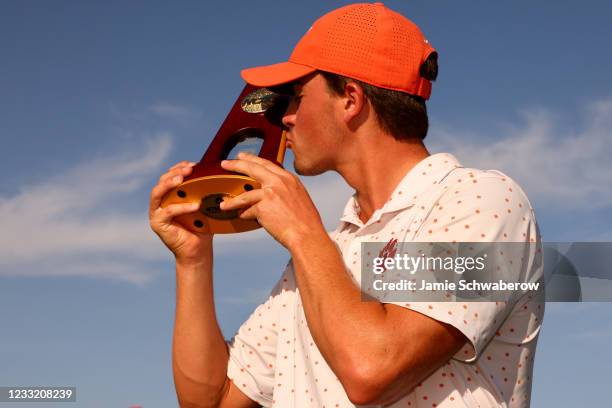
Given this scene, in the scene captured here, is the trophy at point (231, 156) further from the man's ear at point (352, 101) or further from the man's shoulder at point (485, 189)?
the man's shoulder at point (485, 189)

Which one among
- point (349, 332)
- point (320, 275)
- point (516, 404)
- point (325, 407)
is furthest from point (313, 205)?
point (516, 404)

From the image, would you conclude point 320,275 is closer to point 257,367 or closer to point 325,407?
point 325,407

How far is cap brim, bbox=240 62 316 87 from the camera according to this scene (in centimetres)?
372

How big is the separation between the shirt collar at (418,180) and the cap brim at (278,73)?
690mm

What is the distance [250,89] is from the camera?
4.26 metres

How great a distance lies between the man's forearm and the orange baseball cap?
1.05m

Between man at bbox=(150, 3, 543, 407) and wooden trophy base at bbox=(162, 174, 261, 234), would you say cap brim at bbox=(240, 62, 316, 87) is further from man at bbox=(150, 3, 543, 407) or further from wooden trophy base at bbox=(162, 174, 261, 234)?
wooden trophy base at bbox=(162, 174, 261, 234)

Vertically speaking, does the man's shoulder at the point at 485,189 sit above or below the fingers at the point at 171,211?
below

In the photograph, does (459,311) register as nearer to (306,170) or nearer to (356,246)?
(356,246)

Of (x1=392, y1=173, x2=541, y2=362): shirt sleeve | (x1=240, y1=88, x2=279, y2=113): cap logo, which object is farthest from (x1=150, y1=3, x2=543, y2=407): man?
(x1=240, y1=88, x2=279, y2=113): cap logo

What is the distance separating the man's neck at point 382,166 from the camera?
3.61 m

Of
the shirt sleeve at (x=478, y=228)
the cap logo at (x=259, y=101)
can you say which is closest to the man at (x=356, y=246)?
the shirt sleeve at (x=478, y=228)

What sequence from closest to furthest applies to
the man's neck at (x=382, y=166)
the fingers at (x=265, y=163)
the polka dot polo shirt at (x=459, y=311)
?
1. the polka dot polo shirt at (x=459, y=311)
2. the fingers at (x=265, y=163)
3. the man's neck at (x=382, y=166)

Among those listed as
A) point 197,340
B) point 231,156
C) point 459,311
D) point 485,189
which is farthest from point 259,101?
point 459,311
